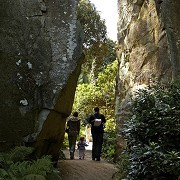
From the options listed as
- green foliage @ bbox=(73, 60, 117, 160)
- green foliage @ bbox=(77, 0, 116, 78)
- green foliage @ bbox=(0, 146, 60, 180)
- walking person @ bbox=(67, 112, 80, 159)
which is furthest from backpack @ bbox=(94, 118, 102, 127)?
green foliage @ bbox=(77, 0, 116, 78)

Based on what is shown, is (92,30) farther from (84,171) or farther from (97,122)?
(84,171)

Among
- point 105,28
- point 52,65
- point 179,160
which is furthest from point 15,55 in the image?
point 105,28

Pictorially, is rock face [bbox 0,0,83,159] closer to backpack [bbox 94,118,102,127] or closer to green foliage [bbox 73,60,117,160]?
backpack [bbox 94,118,102,127]

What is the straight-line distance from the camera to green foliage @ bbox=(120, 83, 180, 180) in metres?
4.69

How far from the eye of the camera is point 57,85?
766 cm

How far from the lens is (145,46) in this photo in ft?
36.2

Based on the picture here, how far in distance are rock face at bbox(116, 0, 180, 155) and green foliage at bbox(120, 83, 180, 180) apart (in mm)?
2505

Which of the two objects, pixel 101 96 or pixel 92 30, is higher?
pixel 92 30

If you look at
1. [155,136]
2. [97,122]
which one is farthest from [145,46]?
[155,136]

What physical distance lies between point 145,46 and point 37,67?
4.60m

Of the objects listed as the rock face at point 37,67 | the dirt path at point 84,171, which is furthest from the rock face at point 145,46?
the rock face at point 37,67

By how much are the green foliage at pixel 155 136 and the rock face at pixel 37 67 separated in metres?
2.30

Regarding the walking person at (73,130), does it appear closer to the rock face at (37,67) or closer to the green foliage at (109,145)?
the green foliage at (109,145)

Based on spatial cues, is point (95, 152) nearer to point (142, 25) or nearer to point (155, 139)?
point (142, 25)
